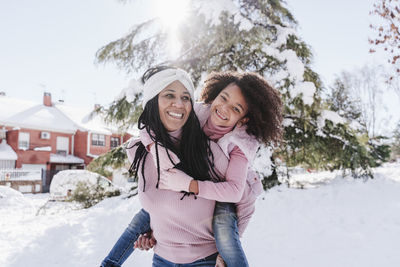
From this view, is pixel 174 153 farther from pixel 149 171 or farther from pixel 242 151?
pixel 242 151

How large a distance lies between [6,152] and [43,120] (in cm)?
431

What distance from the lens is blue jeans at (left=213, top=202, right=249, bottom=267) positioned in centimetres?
177

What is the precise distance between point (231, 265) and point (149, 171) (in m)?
0.79

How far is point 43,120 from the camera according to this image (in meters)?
26.4

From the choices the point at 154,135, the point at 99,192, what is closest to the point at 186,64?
the point at 99,192

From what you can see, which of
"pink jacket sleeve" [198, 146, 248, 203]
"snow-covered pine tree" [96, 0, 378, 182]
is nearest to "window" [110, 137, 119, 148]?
"snow-covered pine tree" [96, 0, 378, 182]

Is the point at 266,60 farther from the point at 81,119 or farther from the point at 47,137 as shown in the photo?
the point at 81,119

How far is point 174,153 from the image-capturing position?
1.82 m

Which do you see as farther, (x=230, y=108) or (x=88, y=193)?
(x=88, y=193)

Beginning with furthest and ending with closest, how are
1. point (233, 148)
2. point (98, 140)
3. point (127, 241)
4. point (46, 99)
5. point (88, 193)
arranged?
point (46, 99) < point (98, 140) < point (88, 193) < point (127, 241) < point (233, 148)

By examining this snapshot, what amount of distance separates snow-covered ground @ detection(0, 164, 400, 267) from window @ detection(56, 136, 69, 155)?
2206 centimetres

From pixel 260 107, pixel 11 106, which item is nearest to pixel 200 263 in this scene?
pixel 260 107

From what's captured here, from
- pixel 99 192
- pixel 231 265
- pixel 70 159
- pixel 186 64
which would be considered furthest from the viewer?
pixel 70 159

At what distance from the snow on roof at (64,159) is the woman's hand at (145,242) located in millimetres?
26732
